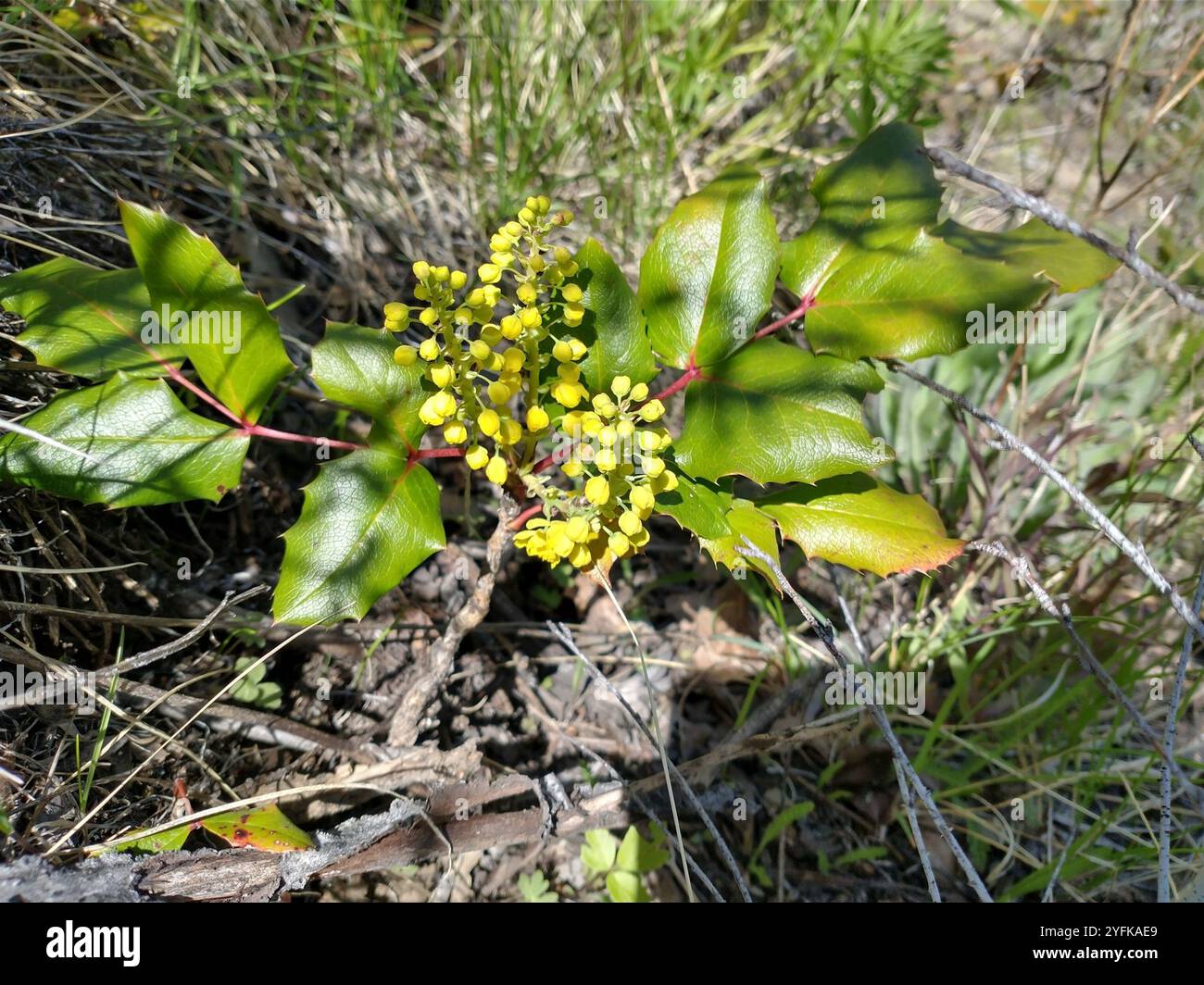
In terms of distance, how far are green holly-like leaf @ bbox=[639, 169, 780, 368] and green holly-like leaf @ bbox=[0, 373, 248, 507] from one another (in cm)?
62

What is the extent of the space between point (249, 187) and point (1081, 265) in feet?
5.58

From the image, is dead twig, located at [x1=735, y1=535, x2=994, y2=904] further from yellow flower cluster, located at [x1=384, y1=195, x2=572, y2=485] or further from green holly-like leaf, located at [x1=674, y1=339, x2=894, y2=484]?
yellow flower cluster, located at [x1=384, y1=195, x2=572, y2=485]

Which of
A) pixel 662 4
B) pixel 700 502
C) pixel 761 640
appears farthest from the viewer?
pixel 662 4

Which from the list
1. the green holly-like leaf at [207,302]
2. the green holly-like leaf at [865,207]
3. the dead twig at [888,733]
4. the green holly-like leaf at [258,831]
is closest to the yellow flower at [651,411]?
the dead twig at [888,733]

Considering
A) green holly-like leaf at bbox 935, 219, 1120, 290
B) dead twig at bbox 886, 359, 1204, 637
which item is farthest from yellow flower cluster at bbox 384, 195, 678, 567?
green holly-like leaf at bbox 935, 219, 1120, 290

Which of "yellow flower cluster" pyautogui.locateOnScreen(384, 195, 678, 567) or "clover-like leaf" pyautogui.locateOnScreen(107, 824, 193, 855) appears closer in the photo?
"yellow flower cluster" pyautogui.locateOnScreen(384, 195, 678, 567)

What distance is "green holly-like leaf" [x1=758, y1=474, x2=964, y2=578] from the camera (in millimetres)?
1131

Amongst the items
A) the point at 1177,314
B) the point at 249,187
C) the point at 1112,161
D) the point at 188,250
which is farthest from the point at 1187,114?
the point at 188,250

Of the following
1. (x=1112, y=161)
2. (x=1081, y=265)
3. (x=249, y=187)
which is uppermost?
(x=1112, y=161)

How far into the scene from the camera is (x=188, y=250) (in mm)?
1098

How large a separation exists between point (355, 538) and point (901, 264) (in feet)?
2.73

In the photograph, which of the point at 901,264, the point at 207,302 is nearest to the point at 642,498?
the point at 901,264

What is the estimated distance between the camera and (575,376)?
107 centimetres
